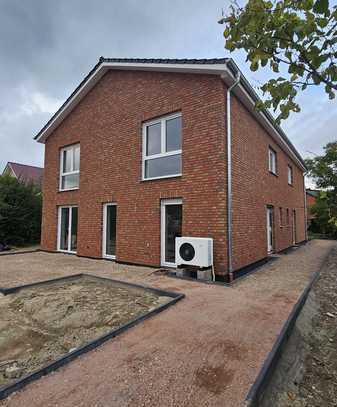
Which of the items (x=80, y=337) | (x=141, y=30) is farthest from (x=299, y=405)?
(x=141, y=30)

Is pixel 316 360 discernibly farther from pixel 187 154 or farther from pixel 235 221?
pixel 187 154

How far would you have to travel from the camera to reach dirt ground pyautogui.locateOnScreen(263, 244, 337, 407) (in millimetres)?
2170

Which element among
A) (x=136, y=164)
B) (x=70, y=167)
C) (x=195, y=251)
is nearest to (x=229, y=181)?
(x=195, y=251)

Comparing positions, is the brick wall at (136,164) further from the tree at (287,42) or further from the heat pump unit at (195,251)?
the tree at (287,42)

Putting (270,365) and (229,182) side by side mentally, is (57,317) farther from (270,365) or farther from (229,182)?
(229,182)

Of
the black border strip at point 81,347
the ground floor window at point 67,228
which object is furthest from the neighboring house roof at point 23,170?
the black border strip at point 81,347

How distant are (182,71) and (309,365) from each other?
7328 mm

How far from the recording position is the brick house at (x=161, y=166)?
6.35 meters

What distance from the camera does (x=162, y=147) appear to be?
7.55 metres

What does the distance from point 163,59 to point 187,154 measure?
3064 millimetres

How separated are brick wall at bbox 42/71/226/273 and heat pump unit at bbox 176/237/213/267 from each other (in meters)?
0.29

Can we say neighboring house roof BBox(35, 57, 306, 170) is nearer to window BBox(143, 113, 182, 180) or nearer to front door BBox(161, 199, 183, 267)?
window BBox(143, 113, 182, 180)

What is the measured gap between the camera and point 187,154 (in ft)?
22.2

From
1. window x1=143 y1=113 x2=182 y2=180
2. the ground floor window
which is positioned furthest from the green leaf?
the ground floor window
